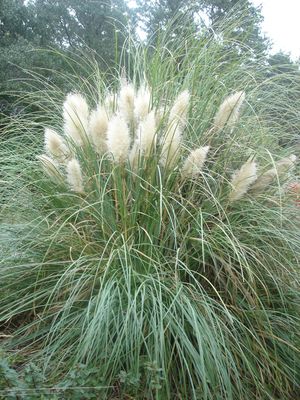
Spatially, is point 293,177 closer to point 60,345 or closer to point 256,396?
point 256,396

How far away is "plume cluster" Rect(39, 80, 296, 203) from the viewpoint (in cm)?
268

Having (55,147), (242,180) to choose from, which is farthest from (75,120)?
(242,180)

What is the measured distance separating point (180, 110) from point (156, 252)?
0.85 metres

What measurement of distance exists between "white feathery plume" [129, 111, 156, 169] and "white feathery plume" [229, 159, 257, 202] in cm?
50

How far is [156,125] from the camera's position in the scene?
2.80 metres

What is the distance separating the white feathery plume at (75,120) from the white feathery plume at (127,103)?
248 mm

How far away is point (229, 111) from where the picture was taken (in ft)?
9.83

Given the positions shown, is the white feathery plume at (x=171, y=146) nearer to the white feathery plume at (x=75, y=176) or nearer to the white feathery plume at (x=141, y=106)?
the white feathery plume at (x=141, y=106)

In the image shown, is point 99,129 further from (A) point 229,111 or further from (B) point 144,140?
(A) point 229,111

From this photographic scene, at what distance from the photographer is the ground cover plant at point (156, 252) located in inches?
84.0

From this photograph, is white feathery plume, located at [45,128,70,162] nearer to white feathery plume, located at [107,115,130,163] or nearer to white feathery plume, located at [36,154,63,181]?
white feathery plume, located at [36,154,63,181]

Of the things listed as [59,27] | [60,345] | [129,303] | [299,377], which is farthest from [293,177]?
[59,27]

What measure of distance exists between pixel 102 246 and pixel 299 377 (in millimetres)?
1228

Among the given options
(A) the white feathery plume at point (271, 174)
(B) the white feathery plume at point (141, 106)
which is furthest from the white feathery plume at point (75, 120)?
(A) the white feathery plume at point (271, 174)
